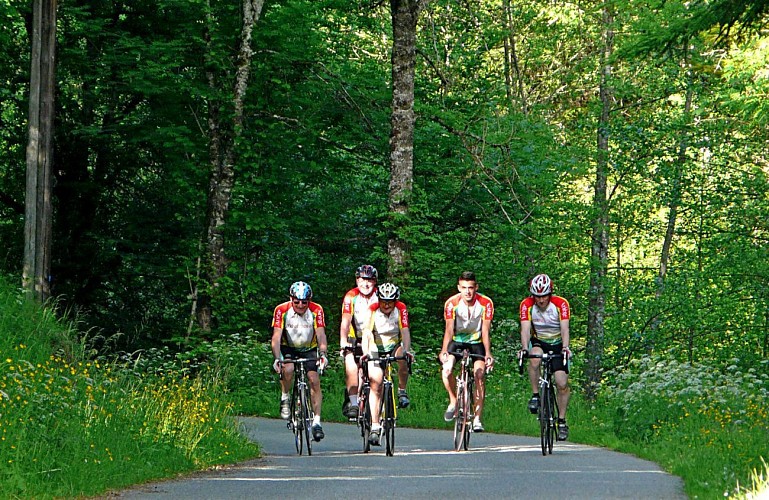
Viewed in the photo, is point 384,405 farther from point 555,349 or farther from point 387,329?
point 555,349

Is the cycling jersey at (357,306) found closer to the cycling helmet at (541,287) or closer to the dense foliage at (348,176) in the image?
the cycling helmet at (541,287)

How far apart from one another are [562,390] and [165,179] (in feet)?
55.0

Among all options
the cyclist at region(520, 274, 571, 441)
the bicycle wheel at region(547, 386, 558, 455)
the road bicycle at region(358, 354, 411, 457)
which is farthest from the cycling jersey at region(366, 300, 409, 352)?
the bicycle wheel at region(547, 386, 558, 455)

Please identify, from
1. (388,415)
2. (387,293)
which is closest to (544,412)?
(388,415)

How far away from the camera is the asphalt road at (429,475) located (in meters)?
10.8

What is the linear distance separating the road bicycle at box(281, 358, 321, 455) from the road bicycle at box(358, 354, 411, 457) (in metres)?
0.66

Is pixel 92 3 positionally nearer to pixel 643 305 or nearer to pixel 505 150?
pixel 505 150

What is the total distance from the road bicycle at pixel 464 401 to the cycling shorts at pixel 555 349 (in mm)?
733

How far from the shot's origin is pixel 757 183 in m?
29.5

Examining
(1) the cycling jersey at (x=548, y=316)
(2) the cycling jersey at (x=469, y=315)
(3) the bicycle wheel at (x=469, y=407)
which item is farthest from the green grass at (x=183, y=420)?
(2) the cycling jersey at (x=469, y=315)

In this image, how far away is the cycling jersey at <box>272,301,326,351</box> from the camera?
1584 cm

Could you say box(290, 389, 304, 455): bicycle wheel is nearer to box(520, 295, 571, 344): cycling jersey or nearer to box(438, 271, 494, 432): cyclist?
box(438, 271, 494, 432): cyclist

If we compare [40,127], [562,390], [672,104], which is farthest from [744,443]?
[672,104]

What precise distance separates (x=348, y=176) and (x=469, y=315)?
14.0m
